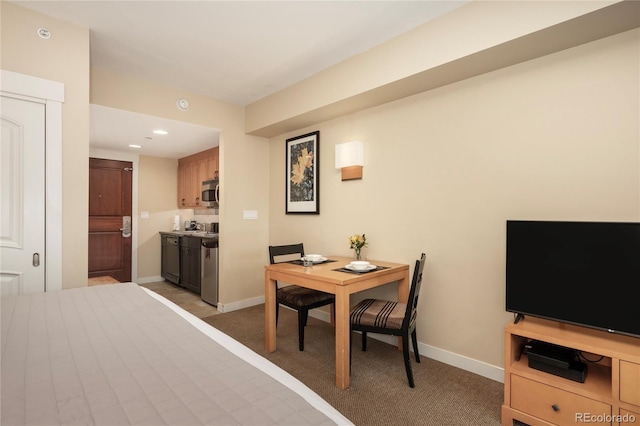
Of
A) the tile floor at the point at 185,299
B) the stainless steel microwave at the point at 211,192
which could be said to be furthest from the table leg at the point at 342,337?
the stainless steel microwave at the point at 211,192

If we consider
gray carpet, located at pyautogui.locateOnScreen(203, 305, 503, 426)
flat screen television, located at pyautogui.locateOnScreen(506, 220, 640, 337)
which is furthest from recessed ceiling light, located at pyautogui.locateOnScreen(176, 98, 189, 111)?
flat screen television, located at pyautogui.locateOnScreen(506, 220, 640, 337)

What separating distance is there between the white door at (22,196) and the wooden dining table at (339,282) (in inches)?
66.1

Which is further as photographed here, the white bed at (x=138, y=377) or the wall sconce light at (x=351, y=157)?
the wall sconce light at (x=351, y=157)

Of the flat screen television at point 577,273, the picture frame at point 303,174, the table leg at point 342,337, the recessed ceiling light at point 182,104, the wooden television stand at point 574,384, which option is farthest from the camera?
the picture frame at point 303,174

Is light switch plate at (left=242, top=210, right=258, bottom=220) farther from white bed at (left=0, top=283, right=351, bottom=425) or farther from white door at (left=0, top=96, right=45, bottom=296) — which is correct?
white bed at (left=0, top=283, right=351, bottom=425)

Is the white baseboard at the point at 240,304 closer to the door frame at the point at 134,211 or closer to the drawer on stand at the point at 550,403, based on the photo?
the door frame at the point at 134,211

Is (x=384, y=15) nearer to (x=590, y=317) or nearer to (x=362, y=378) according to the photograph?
(x=590, y=317)

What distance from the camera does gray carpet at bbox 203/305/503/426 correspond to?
1.94 meters

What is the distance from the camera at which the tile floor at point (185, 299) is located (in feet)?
13.3

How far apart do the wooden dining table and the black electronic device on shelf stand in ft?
3.45

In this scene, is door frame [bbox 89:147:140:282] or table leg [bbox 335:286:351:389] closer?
table leg [bbox 335:286:351:389]

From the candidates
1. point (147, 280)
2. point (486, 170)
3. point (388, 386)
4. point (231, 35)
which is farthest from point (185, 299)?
point (486, 170)

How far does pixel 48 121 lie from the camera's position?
2.23 meters

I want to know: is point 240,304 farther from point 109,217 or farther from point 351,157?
point 109,217
